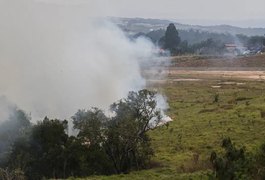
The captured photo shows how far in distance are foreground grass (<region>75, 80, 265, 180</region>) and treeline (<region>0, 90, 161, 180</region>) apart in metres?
1.43

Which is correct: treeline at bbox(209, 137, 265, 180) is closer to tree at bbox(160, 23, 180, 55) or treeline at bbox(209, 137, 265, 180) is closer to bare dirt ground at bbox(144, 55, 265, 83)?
bare dirt ground at bbox(144, 55, 265, 83)

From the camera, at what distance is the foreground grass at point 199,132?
22531 millimetres

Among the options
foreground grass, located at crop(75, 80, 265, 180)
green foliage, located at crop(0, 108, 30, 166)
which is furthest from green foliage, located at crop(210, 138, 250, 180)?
green foliage, located at crop(0, 108, 30, 166)

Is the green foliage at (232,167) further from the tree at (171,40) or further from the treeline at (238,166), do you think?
the tree at (171,40)

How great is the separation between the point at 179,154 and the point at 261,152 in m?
8.19

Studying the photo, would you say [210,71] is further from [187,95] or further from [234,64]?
[187,95]

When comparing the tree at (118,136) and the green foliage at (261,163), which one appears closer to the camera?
the green foliage at (261,163)

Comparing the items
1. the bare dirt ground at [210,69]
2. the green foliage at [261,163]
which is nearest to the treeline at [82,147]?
the green foliage at [261,163]

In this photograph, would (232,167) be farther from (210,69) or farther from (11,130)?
(210,69)

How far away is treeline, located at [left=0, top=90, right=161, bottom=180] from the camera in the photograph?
2261 cm

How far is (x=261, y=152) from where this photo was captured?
18.5 meters

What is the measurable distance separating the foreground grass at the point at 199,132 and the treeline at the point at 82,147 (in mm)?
1434

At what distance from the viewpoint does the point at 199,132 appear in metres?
31.6

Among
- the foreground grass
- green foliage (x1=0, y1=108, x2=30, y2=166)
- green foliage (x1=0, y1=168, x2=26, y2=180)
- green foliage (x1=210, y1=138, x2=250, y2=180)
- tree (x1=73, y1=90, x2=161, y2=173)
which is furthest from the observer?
green foliage (x1=0, y1=108, x2=30, y2=166)
